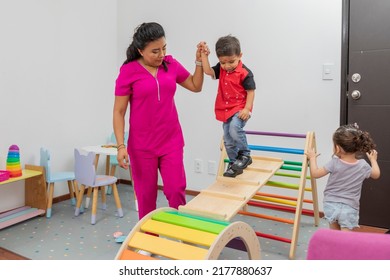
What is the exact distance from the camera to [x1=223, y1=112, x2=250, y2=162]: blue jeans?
7.20 ft

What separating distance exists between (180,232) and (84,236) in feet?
4.50

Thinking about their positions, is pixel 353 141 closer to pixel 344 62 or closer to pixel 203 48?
pixel 203 48

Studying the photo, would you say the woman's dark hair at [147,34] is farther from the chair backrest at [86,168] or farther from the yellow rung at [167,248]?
the chair backrest at [86,168]

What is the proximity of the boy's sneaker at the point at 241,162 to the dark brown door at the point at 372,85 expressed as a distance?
1.07 metres

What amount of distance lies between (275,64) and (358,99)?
76 cm

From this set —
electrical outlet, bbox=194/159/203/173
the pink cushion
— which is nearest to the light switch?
electrical outlet, bbox=194/159/203/173

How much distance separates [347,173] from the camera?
1.97m

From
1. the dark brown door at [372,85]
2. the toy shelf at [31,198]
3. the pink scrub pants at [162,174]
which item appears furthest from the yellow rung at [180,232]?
the dark brown door at [372,85]

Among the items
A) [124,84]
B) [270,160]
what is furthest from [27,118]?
[270,160]

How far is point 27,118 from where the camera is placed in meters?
3.24

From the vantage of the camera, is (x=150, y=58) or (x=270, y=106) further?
(x=270, y=106)

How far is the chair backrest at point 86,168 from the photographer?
300 cm

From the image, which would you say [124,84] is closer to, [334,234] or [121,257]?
[121,257]
